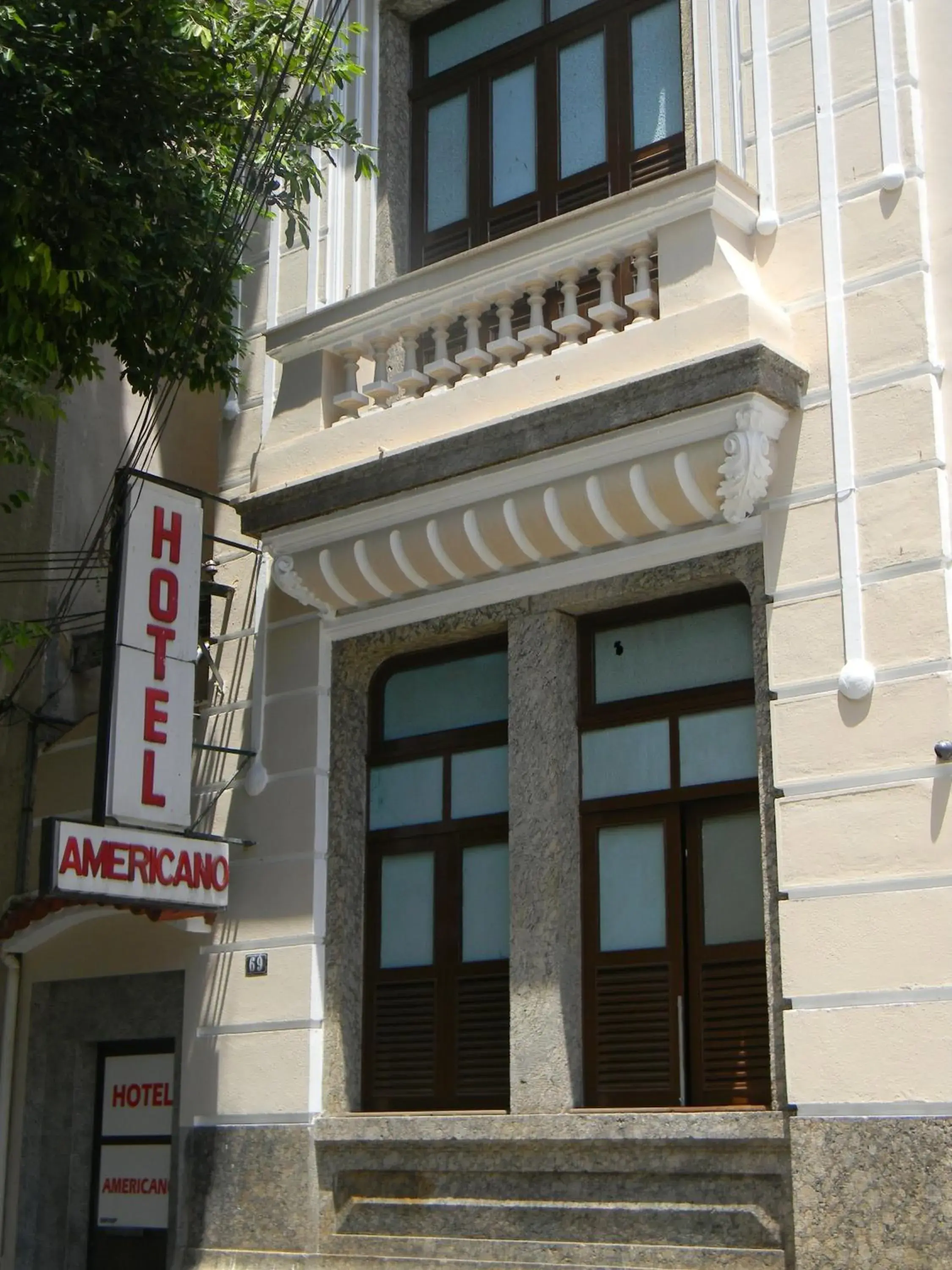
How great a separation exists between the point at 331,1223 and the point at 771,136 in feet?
24.1

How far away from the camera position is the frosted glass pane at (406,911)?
36.9 ft

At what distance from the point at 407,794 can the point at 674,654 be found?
2.23m

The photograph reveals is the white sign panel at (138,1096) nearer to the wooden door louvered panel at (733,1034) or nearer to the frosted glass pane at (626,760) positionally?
the frosted glass pane at (626,760)

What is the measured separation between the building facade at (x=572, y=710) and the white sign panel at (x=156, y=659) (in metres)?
0.52

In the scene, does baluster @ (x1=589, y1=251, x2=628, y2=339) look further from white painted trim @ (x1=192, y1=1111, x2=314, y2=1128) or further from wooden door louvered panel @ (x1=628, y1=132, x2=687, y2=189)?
white painted trim @ (x1=192, y1=1111, x2=314, y2=1128)

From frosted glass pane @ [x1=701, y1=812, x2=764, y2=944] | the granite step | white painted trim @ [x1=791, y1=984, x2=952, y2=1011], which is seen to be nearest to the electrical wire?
frosted glass pane @ [x1=701, y1=812, x2=764, y2=944]

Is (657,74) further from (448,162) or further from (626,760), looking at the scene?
(626,760)

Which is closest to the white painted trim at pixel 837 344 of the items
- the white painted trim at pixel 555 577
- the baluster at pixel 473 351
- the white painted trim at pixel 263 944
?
the white painted trim at pixel 555 577

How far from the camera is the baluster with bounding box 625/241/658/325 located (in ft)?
33.7

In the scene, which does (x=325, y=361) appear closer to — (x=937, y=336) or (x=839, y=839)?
(x=937, y=336)

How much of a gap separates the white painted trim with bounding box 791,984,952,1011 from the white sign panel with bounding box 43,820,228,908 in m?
4.16

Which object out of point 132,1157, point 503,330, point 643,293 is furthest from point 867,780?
point 132,1157

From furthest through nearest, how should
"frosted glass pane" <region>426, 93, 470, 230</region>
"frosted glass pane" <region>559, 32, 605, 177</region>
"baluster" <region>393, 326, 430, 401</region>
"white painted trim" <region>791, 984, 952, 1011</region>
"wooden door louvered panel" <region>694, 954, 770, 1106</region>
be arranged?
"frosted glass pane" <region>426, 93, 470, 230</region> < "frosted glass pane" <region>559, 32, 605, 177</region> < "baluster" <region>393, 326, 430, 401</region> < "wooden door louvered panel" <region>694, 954, 770, 1106</region> < "white painted trim" <region>791, 984, 952, 1011</region>

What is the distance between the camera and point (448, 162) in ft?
42.5
